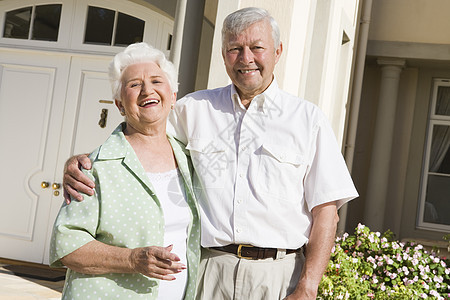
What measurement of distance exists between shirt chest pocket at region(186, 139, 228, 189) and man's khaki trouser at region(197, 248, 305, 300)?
0.85 ft

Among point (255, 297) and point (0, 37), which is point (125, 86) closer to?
point (255, 297)

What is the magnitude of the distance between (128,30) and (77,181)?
4.48 meters

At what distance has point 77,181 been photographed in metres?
1.95

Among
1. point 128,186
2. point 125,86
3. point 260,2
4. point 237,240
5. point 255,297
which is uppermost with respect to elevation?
point 260,2

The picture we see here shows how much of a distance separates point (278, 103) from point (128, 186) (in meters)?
0.68

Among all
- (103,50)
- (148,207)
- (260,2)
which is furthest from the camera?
(103,50)

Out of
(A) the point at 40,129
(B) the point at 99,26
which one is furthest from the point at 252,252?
(A) the point at 40,129

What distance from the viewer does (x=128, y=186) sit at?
6.57 feet

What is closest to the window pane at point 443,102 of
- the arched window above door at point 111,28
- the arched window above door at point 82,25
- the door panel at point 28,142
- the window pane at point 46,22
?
the arched window above door at point 82,25

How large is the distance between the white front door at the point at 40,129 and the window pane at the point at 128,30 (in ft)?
0.88

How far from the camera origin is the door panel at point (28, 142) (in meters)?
6.36

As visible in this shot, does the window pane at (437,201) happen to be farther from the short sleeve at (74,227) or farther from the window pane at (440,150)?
the short sleeve at (74,227)

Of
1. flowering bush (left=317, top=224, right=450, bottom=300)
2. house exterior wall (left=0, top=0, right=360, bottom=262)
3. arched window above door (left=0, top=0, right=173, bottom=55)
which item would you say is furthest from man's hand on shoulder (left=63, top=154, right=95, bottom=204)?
arched window above door (left=0, top=0, right=173, bottom=55)

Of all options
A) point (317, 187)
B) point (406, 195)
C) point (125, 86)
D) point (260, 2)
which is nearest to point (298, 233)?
point (317, 187)
